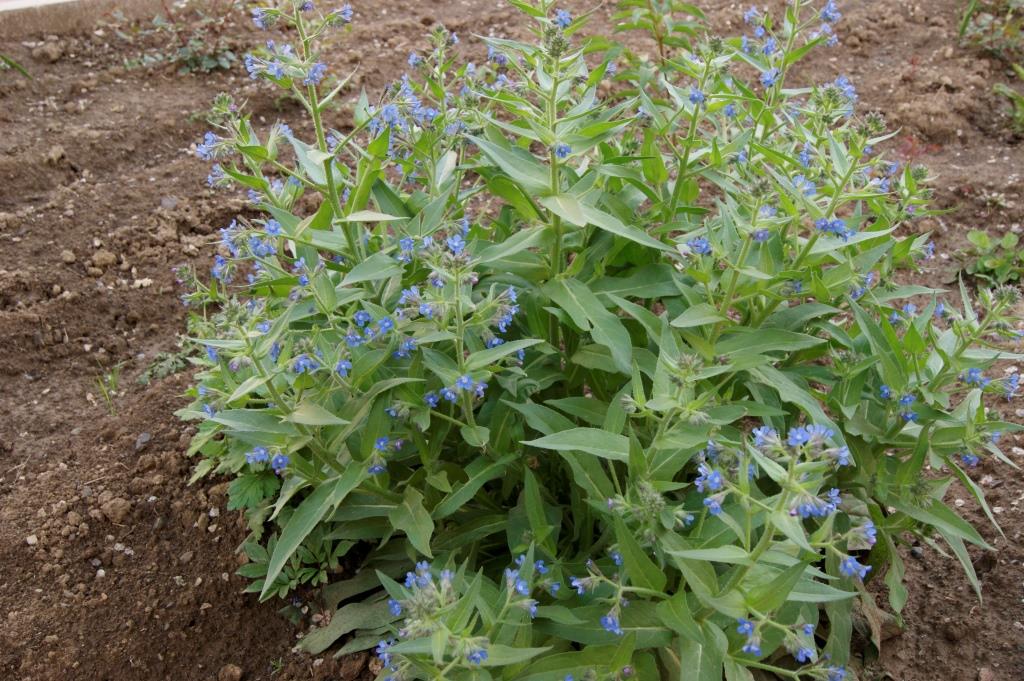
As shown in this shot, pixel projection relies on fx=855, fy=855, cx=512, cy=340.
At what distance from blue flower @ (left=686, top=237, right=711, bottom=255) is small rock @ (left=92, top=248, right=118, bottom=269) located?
3.10 metres

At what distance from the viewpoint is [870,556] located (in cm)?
294

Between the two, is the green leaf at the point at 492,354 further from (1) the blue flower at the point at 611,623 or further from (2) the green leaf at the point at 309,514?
(1) the blue flower at the point at 611,623

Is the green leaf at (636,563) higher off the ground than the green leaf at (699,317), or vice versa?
the green leaf at (699,317)

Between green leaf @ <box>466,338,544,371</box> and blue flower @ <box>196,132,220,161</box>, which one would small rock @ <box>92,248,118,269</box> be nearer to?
blue flower @ <box>196,132,220,161</box>

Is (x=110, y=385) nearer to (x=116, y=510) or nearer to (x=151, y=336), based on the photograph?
(x=151, y=336)

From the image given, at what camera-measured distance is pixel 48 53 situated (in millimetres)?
5582

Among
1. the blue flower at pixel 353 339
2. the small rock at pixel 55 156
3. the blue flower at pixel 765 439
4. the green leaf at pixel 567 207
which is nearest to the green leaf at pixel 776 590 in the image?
the blue flower at pixel 765 439

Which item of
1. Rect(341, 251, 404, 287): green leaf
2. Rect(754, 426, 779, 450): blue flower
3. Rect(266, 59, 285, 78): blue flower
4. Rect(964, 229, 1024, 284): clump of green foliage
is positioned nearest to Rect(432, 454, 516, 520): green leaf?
Rect(341, 251, 404, 287): green leaf

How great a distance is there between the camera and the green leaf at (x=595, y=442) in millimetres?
2156

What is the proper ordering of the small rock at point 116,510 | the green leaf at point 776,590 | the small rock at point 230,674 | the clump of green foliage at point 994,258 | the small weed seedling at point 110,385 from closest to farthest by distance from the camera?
the green leaf at point 776,590 < the small rock at point 230,674 < the small rock at point 116,510 < the small weed seedling at point 110,385 < the clump of green foliage at point 994,258

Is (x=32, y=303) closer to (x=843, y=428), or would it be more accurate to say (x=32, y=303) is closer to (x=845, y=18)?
(x=843, y=428)

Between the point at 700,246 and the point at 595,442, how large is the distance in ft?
2.07

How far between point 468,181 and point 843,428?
95.1 inches

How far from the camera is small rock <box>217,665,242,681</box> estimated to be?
2805 millimetres
